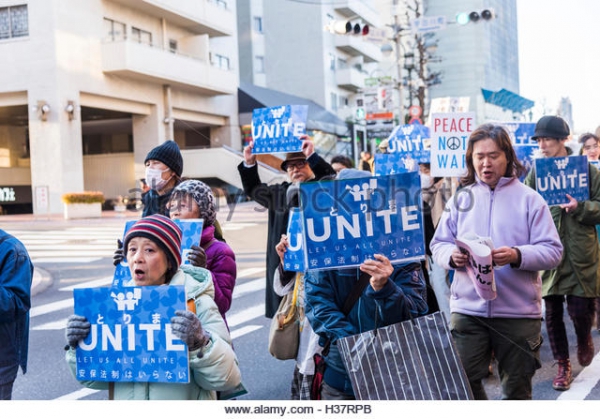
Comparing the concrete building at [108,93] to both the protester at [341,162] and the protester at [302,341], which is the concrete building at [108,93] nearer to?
the protester at [341,162]

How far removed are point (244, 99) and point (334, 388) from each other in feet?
78.4

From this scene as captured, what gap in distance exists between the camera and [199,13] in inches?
291

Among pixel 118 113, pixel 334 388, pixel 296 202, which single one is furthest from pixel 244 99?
pixel 334 388

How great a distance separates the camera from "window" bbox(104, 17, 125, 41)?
668 inches

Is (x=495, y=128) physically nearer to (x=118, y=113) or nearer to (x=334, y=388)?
(x=334, y=388)

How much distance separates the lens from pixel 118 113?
26.4 meters

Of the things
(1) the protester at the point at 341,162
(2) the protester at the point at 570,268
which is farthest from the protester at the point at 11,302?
(1) the protester at the point at 341,162

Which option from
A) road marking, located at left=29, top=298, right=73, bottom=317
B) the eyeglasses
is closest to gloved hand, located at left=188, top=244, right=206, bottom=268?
the eyeglasses

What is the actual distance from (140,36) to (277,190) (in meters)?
15.3

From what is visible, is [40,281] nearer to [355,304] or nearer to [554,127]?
[554,127]

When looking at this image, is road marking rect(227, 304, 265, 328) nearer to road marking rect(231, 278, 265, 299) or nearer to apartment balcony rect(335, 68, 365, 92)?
road marking rect(231, 278, 265, 299)

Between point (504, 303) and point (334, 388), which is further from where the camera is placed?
point (504, 303)

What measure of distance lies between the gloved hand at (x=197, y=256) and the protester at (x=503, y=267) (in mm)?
1290
